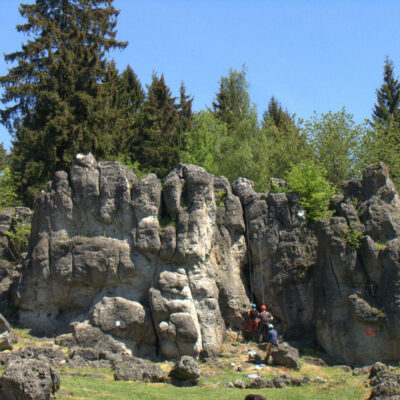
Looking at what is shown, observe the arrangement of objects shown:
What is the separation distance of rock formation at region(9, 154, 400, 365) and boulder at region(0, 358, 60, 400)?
7.53m

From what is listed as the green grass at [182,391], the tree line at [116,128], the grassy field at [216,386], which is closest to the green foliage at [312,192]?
the tree line at [116,128]

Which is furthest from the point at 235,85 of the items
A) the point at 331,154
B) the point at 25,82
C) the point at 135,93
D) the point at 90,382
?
the point at 90,382

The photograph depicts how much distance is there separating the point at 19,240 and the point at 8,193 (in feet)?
33.4

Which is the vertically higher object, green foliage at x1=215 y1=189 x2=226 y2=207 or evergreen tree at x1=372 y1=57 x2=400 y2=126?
evergreen tree at x1=372 y1=57 x2=400 y2=126

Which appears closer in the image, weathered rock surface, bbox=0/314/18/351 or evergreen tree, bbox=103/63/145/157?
weathered rock surface, bbox=0/314/18/351

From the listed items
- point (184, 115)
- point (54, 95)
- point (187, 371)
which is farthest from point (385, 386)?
point (184, 115)

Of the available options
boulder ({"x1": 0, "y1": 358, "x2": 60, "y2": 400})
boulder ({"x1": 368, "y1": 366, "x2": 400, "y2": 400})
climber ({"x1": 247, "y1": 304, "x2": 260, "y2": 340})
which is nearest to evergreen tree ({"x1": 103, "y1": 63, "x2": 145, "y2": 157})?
climber ({"x1": 247, "y1": 304, "x2": 260, "y2": 340})

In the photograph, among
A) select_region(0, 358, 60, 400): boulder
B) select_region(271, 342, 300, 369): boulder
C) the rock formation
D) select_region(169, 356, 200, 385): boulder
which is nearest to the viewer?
select_region(0, 358, 60, 400): boulder

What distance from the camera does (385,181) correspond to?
86.5 feet

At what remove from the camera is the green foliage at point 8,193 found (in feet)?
122

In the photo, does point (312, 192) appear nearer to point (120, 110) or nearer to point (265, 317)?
point (265, 317)

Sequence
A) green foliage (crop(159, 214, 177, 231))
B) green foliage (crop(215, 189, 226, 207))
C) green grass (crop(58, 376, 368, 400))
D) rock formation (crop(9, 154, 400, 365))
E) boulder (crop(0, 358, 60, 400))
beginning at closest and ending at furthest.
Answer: boulder (crop(0, 358, 60, 400)) < green grass (crop(58, 376, 368, 400)) < rock formation (crop(9, 154, 400, 365)) < green foliage (crop(159, 214, 177, 231)) < green foliage (crop(215, 189, 226, 207))

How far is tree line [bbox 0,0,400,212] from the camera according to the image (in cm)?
3484

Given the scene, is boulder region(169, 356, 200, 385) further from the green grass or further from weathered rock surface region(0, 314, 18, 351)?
weathered rock surface region(0, 314, 18, 351)
